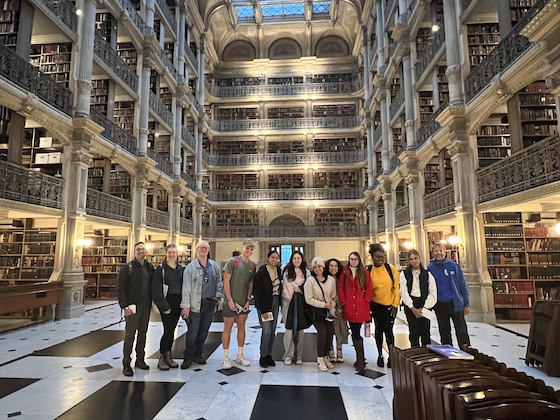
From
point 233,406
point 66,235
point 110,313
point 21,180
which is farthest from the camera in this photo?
point 110,313

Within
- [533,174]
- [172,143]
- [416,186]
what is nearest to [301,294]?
[533,174]

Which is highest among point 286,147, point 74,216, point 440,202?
point 286,147

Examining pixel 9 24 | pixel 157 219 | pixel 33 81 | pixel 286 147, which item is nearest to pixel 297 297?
pixel 33 81

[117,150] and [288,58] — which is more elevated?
[288,58]

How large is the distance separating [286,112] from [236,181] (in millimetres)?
Answer: 4997

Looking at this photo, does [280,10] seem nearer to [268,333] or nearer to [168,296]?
[168,296]

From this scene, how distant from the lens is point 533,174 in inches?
216

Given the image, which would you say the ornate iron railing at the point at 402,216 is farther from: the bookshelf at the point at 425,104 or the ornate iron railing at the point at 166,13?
the ornate iron railing at the point at 166,13

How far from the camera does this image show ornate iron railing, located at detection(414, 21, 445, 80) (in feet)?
28.4

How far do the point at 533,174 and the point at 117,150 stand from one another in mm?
9340

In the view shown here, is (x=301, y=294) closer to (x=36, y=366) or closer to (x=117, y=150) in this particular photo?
(x=36, y=366)

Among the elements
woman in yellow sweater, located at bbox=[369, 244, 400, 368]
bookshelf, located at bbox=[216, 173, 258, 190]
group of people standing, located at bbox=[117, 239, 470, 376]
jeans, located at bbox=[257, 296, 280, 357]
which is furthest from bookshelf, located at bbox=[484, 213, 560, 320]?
bookshelf, located at bbox=[216, 173, 258, 190]

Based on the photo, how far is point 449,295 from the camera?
3939 mm

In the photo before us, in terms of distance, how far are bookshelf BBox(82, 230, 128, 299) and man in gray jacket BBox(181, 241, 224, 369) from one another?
7400 millimetres
